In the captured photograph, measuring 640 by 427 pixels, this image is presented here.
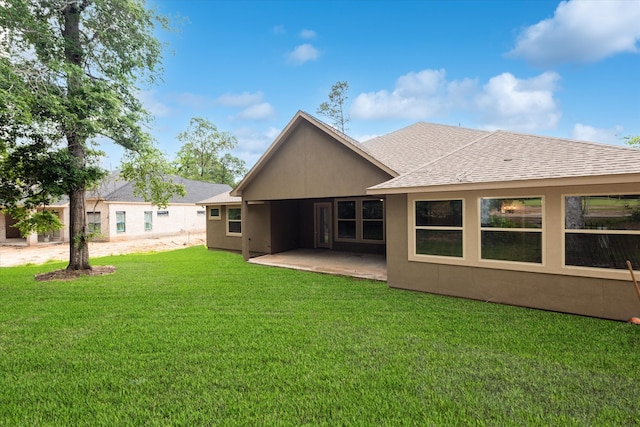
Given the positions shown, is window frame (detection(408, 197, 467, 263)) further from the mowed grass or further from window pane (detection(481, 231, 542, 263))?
the mowed grass

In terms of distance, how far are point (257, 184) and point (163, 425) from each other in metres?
9.06

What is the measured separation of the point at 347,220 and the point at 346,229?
396 millimetres

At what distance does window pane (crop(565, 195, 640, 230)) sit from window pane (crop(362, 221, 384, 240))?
6949 mm

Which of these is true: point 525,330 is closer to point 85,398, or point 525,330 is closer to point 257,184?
point 85,398

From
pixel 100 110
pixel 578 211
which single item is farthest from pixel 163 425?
pixel 100 110

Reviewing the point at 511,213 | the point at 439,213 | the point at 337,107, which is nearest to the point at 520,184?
the point at 511,213

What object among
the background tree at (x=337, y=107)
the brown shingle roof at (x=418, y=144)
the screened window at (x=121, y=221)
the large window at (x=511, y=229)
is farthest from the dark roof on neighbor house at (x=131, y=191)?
the background tree at (x=337, y=107)

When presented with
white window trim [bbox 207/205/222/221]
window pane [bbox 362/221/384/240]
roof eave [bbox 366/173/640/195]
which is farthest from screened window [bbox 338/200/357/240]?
white window trim [bbox 207/205/222/221]

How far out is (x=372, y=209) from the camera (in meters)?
12.4

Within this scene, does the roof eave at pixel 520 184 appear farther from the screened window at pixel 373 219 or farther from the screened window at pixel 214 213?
the screened window at pixel 214 213

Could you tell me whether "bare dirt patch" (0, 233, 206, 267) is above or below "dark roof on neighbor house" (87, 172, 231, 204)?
below

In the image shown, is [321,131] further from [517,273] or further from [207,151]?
[207,151]

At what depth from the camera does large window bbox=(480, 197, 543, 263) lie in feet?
19.7

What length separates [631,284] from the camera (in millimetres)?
5230
